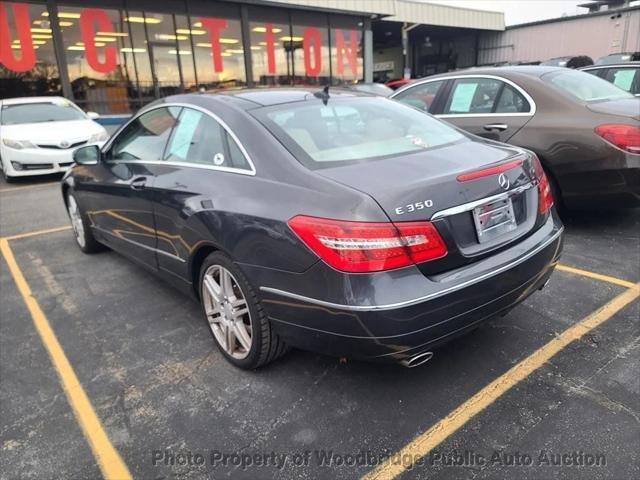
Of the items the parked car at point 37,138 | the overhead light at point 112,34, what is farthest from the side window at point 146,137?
the overhead light at point 112,34

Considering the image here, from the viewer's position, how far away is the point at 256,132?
106 inches

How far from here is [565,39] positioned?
28.8 m

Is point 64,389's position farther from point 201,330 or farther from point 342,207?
point 342,207

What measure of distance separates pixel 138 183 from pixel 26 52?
12.7m

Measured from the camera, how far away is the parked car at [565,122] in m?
4.25

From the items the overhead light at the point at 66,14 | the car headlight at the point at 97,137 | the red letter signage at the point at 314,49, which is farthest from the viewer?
the red letter signage at the point at 314,49

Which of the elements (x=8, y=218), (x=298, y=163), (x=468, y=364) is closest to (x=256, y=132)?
(x=298, y=163)

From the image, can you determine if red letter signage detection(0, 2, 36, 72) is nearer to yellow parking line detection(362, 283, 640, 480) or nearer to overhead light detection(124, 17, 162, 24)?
overhead light detection(124, 17, 162, 24)

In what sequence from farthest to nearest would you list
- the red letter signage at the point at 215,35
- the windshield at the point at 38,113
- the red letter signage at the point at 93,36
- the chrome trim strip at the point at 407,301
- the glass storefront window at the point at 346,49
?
1. the glass storefront window at the point at 346,49
2. the red letter signage at the point at 215,35
3. the red letter signage at the point at 93,36
4. the windshield at the point at 38,113
5. the chrome trim strip at the point at 407,301

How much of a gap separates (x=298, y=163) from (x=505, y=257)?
43.3 inches

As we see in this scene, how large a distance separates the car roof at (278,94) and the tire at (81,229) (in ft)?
7.25

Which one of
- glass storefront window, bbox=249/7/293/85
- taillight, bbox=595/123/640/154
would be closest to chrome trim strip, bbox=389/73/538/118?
taillight, bbox=595/123/640/154

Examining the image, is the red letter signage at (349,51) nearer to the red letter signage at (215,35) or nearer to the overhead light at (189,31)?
the red letter signage at (215,35)

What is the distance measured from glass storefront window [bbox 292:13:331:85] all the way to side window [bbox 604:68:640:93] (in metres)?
12.9
